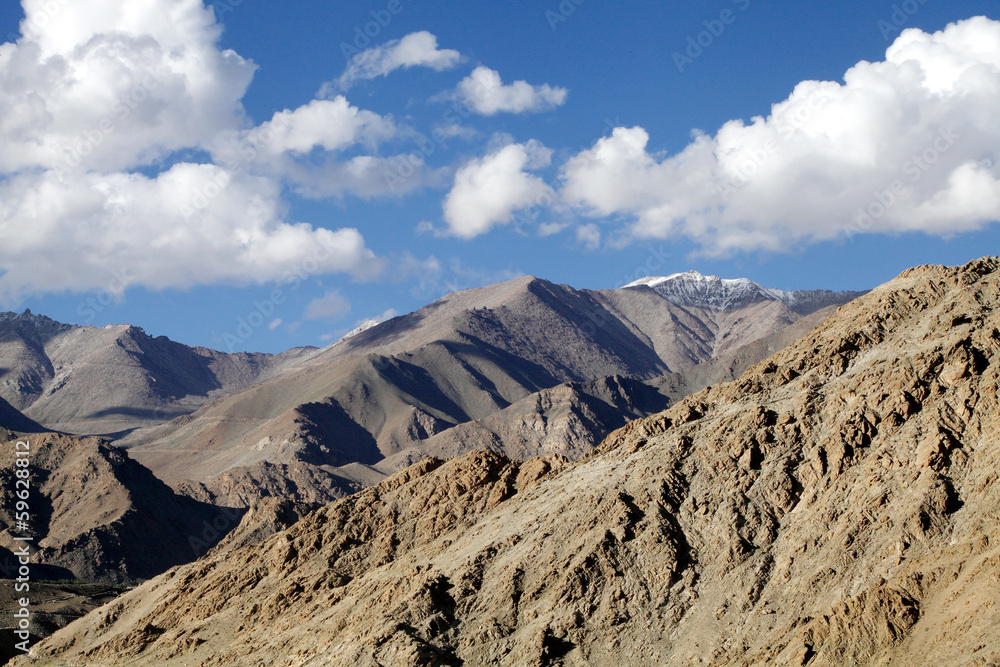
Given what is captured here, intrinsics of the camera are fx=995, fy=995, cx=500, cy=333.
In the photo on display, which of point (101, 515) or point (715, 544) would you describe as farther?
point (101, 515)

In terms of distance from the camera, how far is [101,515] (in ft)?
390

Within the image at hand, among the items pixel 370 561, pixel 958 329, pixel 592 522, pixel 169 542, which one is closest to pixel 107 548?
pixel 169 542

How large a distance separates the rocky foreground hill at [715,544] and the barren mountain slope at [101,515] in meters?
53.0

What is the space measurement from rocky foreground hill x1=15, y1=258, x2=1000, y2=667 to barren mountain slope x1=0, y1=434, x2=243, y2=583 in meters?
53.0

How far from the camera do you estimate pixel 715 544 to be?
1778 inches

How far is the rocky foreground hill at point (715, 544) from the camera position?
128 feet

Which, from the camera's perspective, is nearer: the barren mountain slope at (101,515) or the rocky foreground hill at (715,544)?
the rocky foreground hill at (715,544)

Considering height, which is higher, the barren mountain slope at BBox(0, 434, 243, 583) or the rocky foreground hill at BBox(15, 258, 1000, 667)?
the barren mountain slope at BBox(0, 434, 243, 583)

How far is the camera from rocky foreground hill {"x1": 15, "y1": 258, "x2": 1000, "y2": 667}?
3916 centimetres

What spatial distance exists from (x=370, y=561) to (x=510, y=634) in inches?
550

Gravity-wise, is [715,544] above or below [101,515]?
below

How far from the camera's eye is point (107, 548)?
4360 inches

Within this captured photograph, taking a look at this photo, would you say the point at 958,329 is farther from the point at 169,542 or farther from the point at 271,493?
the point at 271,493

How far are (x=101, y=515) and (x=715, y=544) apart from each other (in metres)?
94.2
